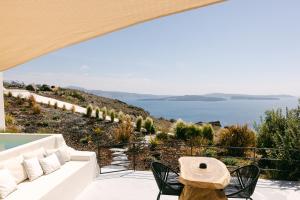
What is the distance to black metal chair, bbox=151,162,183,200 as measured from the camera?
4.75 meters

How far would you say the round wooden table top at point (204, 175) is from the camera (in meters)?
4.02

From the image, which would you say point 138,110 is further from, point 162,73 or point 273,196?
point 162,73

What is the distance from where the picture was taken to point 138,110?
27.9 m

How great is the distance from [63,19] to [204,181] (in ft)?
10.1

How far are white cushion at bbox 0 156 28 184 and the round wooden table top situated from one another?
2684mm

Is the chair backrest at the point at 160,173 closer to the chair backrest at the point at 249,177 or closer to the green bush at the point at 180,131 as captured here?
the chair backrest at the point at 249,177

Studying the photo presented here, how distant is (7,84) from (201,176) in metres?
23.5

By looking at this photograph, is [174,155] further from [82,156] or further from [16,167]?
[16,167]

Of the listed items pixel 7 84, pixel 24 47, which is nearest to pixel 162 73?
pixel 7 84

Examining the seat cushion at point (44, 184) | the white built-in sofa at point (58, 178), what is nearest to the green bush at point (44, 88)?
the white built-in sofa at point (58, 178)

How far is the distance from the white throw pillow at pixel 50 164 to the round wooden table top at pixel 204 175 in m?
2.50

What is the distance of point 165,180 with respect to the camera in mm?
5141

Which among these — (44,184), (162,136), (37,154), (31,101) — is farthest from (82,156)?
(31,101)

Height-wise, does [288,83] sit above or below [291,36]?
below
